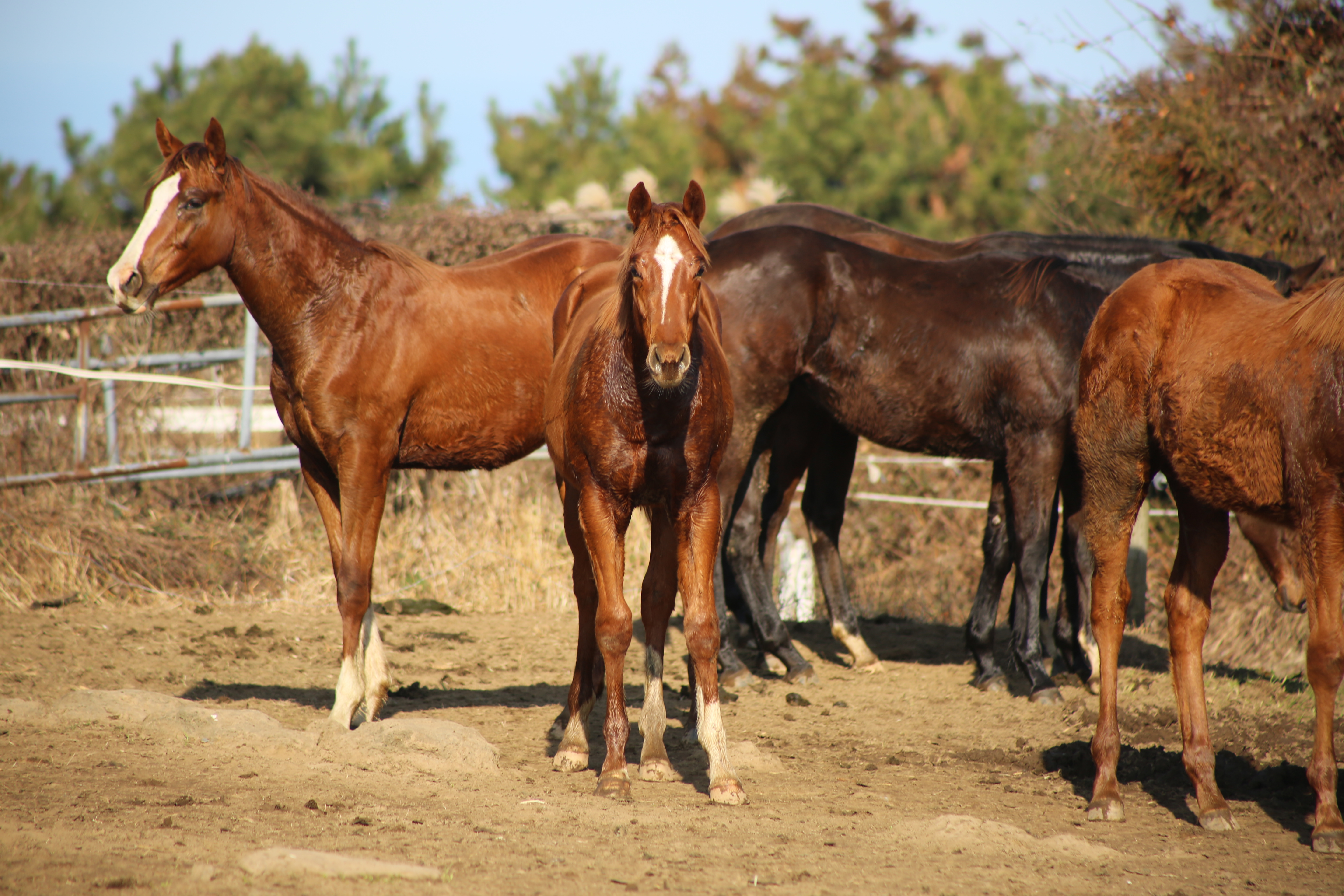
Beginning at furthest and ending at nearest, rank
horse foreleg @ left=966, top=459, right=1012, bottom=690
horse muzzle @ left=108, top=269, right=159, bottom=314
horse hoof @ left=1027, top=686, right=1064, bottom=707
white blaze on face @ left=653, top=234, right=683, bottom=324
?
horse foreleg @ left=966, top=459, right=1012, bottom=690 < horse hoof @ left=1027, top=686, right=1064, bottom=707 < horse muzzle @ left=108, top=269, right=159, bottom=314 < white blaze on face @ left=653, top=234, right=683, bottom=324

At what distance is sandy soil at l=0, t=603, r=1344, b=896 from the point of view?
127 inches

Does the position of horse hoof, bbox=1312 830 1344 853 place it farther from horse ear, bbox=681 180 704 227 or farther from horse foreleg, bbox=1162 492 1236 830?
horse ear, bbox=681 180 704 227

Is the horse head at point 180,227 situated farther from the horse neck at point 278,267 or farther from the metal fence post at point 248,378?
the metal fence post at point 248,378

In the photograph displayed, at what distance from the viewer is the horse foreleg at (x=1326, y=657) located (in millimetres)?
3648

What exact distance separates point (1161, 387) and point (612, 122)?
28.5m

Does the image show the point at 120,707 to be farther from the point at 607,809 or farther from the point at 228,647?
the point at 607,809

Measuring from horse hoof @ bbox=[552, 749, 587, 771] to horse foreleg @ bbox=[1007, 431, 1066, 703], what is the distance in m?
2.82

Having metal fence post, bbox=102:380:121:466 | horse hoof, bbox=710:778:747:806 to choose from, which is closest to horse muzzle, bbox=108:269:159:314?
horse hoof, bbox=710:778:747:806

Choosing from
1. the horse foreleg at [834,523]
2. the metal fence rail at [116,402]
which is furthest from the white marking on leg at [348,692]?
the metal fence rail at [116,402]

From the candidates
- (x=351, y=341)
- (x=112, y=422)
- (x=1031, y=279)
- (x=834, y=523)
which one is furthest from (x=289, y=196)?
(x=112, y=422)

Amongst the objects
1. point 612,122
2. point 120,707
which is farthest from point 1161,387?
point 612,122

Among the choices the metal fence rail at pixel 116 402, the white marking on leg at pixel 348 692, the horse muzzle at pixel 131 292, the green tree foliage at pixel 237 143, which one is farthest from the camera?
the green tree foliage at pixel 237 143

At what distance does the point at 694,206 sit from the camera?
398 cm

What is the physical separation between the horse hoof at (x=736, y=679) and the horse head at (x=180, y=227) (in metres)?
3.47
